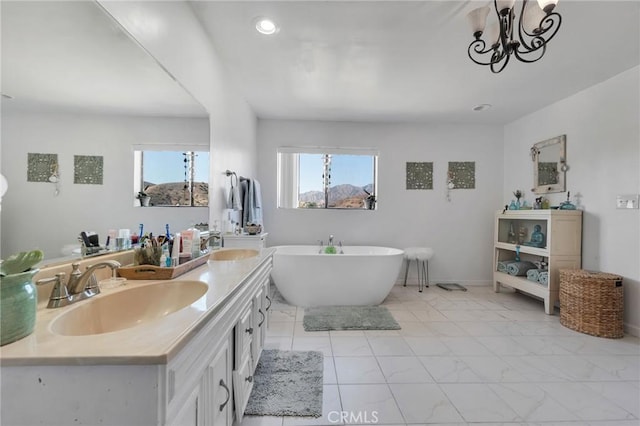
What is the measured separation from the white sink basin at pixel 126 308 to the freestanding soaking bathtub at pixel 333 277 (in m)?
1.87

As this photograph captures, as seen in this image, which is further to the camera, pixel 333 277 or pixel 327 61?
pixel 333 277

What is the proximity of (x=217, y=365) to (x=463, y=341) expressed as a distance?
7.05 ft

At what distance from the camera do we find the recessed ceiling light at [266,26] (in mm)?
1857

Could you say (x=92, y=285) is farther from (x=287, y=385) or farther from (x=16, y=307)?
(x=287, y=385)

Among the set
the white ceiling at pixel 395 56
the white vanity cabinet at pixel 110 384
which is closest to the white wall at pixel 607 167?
the white ceiling at pixel 395 56

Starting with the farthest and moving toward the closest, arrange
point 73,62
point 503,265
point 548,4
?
point 503,265 → point 548,4 → point 73,62

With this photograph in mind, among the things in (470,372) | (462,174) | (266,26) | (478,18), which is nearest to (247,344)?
(470,372)

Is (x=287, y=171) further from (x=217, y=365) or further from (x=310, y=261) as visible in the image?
(x=217, y=365)

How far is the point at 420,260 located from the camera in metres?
3.90

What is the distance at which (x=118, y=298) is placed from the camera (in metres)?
0.99

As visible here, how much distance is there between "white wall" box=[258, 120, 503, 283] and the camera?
398cm

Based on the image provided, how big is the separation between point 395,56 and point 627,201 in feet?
8.39

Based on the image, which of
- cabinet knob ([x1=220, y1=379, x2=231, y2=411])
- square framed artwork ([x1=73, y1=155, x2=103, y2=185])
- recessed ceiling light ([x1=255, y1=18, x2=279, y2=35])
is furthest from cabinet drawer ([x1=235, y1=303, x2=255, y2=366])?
recessed ceiling light ([x1=255, y1=18, x2=279, y2=35])

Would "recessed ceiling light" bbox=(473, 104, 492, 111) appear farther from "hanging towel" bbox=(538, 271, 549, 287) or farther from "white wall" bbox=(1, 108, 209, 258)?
"white wall" bbox=(1, 108, 209, 258)
